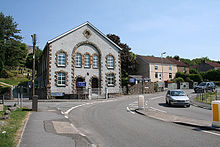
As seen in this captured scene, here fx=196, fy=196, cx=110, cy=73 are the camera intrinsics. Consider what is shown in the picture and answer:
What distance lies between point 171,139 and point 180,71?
61.0 metres

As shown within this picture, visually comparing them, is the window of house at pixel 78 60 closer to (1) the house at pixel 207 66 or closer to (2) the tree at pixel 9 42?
(2) the tree at pixel 9 42

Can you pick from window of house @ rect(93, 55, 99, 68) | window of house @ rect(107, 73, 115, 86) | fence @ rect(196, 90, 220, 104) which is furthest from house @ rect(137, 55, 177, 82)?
fence @ rect(196, 90, 220, 104)

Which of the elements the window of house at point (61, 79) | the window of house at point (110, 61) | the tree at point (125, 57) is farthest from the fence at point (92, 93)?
the tree at point (125, 57)

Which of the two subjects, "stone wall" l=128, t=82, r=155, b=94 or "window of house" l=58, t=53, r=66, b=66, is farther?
"stone wall" l=128, t=82, r=155, b=94

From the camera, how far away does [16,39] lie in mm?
51562

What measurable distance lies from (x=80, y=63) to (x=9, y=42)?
80.8 ft

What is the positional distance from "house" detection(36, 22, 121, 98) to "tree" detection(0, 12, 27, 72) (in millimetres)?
19153

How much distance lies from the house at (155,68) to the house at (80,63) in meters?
21.7

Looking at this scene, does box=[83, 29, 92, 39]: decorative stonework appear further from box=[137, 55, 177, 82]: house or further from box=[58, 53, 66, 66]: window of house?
box=[137, 55, 177, 82]: house

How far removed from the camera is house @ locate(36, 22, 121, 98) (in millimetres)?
31125

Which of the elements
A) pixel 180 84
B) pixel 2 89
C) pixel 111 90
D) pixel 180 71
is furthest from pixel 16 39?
pixel 180 71

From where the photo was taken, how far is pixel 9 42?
47812 millimetres

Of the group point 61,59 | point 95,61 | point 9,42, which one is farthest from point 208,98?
point 9,42

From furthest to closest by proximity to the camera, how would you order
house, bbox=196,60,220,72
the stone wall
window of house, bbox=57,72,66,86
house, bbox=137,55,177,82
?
house, bbox=196,60,220,72 < house, bbox=137,55,177,82 < the stone wall < window of house, bbox=57,72,66,86
